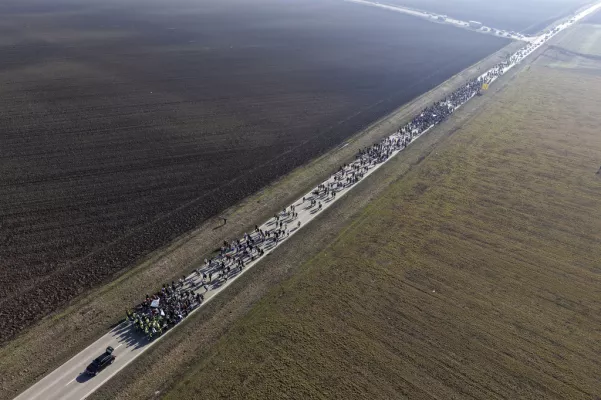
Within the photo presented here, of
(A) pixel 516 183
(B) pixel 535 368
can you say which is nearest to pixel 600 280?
(B) pixel 535 368

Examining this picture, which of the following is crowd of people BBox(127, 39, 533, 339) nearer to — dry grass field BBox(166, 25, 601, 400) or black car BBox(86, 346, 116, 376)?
black car BBox(86, 346, 116, 376)

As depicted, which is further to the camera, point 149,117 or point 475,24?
point 475,24

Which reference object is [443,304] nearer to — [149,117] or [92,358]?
[92,358]

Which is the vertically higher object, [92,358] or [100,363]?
[100,363]

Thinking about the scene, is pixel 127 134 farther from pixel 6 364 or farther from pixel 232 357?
pixel 232 357

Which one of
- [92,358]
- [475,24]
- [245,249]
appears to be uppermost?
[475,24]

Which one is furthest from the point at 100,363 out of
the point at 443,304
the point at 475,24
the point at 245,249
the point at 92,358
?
the point at 475,24
